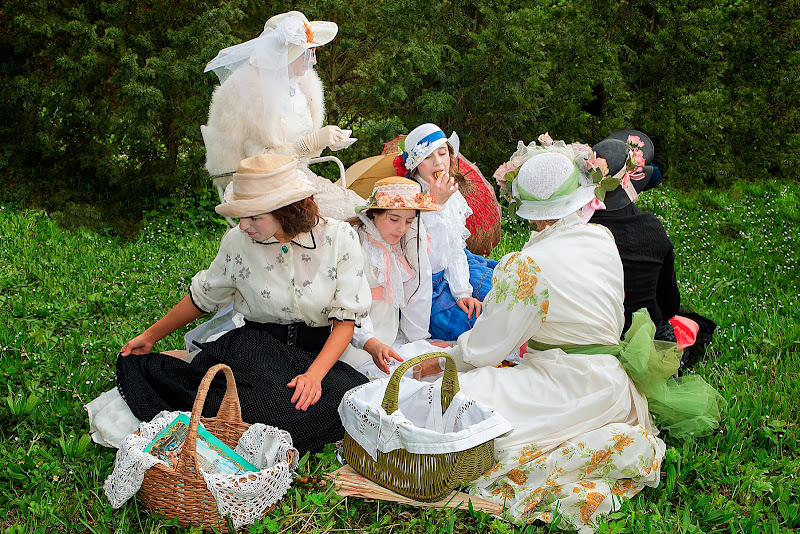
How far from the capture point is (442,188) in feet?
15.8

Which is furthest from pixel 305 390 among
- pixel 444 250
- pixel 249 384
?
pixel 444 250

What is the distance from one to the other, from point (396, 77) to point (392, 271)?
3.99 metres

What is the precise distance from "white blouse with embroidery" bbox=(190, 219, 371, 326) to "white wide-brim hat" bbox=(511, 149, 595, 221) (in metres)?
0.96

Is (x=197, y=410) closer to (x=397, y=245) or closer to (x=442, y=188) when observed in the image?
(x=397, y=245)

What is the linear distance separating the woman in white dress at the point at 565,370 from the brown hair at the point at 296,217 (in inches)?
39.3

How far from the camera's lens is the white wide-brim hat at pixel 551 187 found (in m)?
3.47

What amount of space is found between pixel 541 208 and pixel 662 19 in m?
6.65

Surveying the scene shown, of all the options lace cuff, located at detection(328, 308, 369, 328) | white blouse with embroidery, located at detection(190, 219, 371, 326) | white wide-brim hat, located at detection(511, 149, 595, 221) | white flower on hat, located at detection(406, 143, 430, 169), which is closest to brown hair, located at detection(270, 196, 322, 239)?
white blouse with embroidery, located at detection(190, 219, 371, 326)

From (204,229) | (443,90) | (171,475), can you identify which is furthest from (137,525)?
(443,90)

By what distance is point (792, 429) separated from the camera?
3750 mm

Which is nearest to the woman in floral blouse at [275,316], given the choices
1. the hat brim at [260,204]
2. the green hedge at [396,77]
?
the hat brim at [260,204]

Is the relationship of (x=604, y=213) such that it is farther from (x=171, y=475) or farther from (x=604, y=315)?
(x=171, y=475)

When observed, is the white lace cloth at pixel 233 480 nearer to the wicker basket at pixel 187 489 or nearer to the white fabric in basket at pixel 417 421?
the wicker basket at pixel 187 489

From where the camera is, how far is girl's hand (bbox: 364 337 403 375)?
3.87 meters
